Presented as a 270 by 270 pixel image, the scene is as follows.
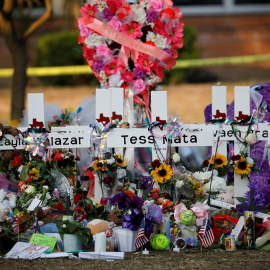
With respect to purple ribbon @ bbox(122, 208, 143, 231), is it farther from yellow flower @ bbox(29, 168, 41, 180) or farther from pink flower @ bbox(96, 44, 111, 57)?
pink flower @ bbox(96, 44, 111, 57)

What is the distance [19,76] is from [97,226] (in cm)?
568

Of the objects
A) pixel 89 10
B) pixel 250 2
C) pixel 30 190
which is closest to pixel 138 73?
pixel 89 10

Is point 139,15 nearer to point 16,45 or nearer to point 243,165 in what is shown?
point 243,165

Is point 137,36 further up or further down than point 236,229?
further up


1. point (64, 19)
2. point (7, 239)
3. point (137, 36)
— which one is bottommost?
point (7, 239)

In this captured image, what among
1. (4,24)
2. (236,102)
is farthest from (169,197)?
(4,24)

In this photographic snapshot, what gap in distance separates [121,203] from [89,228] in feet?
0.98

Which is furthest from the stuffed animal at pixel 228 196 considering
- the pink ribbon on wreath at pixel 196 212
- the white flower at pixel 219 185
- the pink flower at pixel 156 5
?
the pink flower at pixel 156 5

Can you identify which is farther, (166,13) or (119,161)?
(166,13)

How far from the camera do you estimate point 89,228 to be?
5.25 metres

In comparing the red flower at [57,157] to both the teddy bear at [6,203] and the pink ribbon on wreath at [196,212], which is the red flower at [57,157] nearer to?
the teddy bear at [6,203]

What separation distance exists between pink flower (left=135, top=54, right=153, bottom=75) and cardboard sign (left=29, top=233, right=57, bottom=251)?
2.08 meters

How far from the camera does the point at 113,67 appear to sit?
664 centimetres

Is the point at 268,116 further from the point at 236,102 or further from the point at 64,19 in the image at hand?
the point at 64,19
